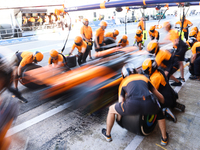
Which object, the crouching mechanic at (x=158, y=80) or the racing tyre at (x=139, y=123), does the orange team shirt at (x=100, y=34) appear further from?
the racing tyre at (x=139, y=123)

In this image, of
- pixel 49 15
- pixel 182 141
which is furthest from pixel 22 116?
pixel 49 15

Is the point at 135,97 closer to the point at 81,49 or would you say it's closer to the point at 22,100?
the point at 22,100

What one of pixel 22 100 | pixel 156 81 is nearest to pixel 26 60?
pixel 22 100

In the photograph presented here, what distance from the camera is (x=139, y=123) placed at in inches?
95.4

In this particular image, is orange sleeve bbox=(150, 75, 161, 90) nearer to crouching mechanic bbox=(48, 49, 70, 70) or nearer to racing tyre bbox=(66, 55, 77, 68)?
crouching mechanic bbox=(48, 49, 70, 70)

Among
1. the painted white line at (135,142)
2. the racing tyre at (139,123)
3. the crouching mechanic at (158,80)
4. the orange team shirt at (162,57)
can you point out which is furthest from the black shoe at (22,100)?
the orange team shirt at (162,57)

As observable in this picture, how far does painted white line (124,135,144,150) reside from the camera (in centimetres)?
249

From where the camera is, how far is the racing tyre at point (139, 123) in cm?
242

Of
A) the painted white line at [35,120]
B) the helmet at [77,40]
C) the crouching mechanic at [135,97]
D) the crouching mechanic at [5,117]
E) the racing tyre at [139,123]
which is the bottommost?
the painted white line at [35,120]

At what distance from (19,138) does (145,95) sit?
2.31m

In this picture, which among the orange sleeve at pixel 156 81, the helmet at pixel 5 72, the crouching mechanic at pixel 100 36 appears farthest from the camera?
the crouching mechanic at pixel 100 36

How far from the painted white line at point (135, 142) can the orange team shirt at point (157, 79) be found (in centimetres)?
89

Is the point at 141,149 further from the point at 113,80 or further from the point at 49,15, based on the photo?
the point at 49,15

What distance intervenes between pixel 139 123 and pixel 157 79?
0.81 meters
